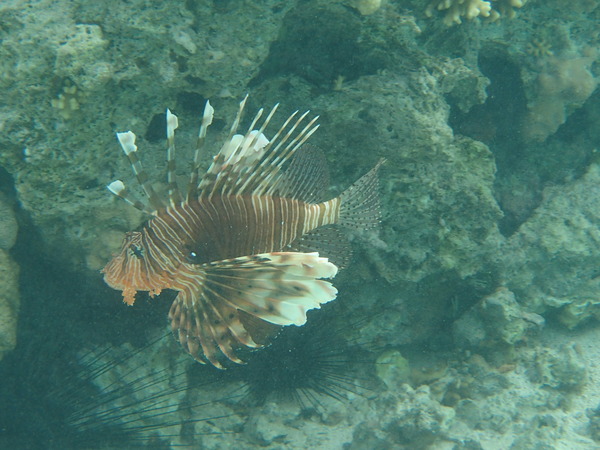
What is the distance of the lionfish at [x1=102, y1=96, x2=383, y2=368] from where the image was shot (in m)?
2.13

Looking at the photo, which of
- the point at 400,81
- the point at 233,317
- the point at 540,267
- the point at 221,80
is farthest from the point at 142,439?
the point at 540,267

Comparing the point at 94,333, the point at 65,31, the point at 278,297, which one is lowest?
the point at 94,333

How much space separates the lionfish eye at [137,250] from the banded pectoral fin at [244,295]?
281 mm

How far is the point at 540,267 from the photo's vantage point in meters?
4.46

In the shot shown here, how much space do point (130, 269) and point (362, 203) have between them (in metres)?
1.70

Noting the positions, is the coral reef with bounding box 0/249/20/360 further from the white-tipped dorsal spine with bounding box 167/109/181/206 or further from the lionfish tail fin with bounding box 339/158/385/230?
the lionfish tail fin with bounding box 339/158/385/230

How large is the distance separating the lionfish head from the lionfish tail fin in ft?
4.64

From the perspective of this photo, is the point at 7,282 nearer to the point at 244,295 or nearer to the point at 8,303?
the point at 8,303

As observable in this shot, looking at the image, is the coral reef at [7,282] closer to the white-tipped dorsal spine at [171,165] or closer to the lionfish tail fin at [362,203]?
the white-tipped dorsal spine at [171,165]

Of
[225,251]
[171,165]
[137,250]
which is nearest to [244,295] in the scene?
[225,251]

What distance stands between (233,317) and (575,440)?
358 centimetres

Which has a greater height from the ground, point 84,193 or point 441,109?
point 441,109

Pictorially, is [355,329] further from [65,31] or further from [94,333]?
[65,31]

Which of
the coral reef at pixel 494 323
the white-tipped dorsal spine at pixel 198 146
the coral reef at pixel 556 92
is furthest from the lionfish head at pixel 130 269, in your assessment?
the coral reef at pixel 556 92
